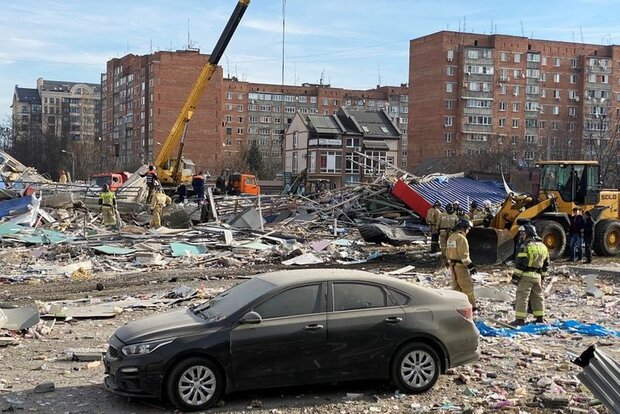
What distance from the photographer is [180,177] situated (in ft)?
114

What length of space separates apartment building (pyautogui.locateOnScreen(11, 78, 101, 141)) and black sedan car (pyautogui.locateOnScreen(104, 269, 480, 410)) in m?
149

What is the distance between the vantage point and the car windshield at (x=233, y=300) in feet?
23.7

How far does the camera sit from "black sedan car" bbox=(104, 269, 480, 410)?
268 inches

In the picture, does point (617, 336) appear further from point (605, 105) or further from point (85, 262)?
point (605, 105)

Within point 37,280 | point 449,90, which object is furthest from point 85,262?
point 449,90

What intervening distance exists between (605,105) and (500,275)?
292ft

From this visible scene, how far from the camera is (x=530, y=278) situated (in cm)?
1102

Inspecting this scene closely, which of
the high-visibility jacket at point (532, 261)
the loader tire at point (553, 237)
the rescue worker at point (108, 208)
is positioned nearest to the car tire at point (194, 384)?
the high-visibility jacket at point (532, 261)

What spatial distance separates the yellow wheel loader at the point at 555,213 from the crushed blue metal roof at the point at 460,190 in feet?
20.0

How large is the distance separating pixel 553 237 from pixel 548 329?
30.8 feet

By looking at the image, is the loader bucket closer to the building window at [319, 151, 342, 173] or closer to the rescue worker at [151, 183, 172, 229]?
the rescue worker at [151, 183, 172, 229]

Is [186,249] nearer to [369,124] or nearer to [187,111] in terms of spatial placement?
[187,111]

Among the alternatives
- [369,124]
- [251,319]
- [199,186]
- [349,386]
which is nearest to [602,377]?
[349,386]

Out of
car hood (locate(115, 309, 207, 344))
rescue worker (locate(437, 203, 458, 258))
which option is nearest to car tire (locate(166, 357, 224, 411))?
car hood (locate(115, 309, 207, 344))
